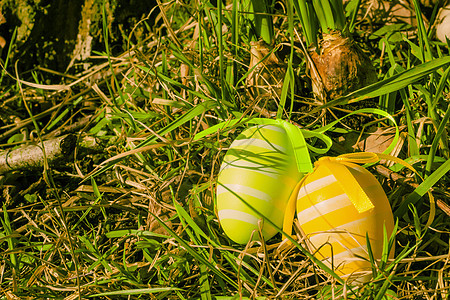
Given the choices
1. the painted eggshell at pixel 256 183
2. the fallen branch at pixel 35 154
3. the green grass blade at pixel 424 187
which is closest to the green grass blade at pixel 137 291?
the painted eggshell at pixel 256 183

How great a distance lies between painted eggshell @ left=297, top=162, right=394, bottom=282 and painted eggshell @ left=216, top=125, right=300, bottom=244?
2.9 inches

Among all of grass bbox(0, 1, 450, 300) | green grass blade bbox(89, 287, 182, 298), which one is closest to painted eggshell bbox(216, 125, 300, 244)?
grass bbox(0, 1, 450, 300)

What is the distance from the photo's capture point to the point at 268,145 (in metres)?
1.13

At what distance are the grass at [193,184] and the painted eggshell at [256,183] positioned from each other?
7cm

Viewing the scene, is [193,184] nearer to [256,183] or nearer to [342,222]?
[256,183]

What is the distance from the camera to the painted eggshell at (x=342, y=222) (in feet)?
3.39

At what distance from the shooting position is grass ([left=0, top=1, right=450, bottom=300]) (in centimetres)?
115

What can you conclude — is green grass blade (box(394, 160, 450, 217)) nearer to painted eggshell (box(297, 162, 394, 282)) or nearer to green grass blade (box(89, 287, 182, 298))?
painted eggshell (box(297, 162, 394, 282))

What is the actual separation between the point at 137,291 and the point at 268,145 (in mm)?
584

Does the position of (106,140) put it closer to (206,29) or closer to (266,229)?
(206,29)

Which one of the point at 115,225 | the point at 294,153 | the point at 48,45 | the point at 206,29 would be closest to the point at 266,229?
the point at 294,153

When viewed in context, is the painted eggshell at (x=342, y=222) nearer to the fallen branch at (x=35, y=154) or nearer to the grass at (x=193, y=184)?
the grass at (x=193, y=184)

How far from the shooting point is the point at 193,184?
4.65ft

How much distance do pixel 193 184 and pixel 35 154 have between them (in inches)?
25.9
